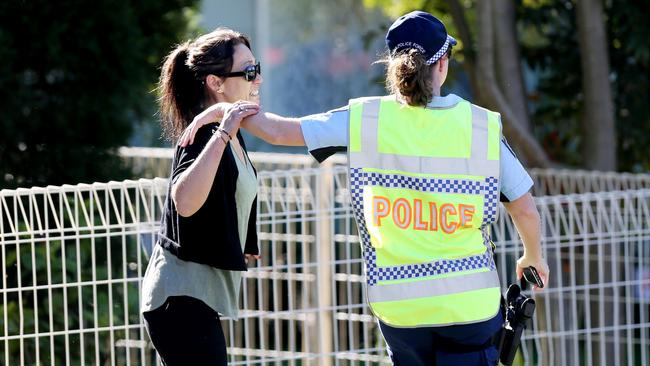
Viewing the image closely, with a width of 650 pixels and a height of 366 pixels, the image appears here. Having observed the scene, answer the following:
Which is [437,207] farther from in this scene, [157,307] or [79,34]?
[79,34]

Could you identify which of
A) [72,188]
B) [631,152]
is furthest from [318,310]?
[631,152]

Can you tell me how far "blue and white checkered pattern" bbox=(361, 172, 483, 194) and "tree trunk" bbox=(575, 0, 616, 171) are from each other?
3.26 meters

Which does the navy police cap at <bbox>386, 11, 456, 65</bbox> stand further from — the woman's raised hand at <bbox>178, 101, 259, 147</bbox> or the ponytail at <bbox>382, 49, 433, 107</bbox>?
the woman's raised hand at <bbox>178, 101, 259, 147</bbox>

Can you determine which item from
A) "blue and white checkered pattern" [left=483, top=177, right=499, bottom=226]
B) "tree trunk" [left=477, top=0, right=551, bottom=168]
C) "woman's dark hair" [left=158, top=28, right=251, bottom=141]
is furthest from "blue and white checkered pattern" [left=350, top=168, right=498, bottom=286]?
"tree trunk" [left=477, top=0, right=551, bottom=168]

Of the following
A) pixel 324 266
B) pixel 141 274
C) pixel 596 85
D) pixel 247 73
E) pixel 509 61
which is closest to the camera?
pixel 247 73

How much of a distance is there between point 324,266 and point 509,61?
2.15 m

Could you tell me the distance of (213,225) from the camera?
3205 mm

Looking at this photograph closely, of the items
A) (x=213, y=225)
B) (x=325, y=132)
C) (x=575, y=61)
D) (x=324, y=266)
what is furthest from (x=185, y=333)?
(x=575, y=61)

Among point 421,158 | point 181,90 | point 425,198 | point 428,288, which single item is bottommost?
point 428,288

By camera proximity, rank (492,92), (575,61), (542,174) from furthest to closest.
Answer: (575,61) → (492,92) → (542,174)

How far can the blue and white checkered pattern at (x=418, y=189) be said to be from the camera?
294 cm

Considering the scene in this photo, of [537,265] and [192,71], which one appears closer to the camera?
[537,265]

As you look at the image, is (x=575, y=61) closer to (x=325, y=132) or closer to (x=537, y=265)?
(x=537, y=265)

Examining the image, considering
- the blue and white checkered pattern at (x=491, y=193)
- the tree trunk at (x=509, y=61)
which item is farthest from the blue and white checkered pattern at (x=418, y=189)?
the tree trunk at (x=509, y=61)
